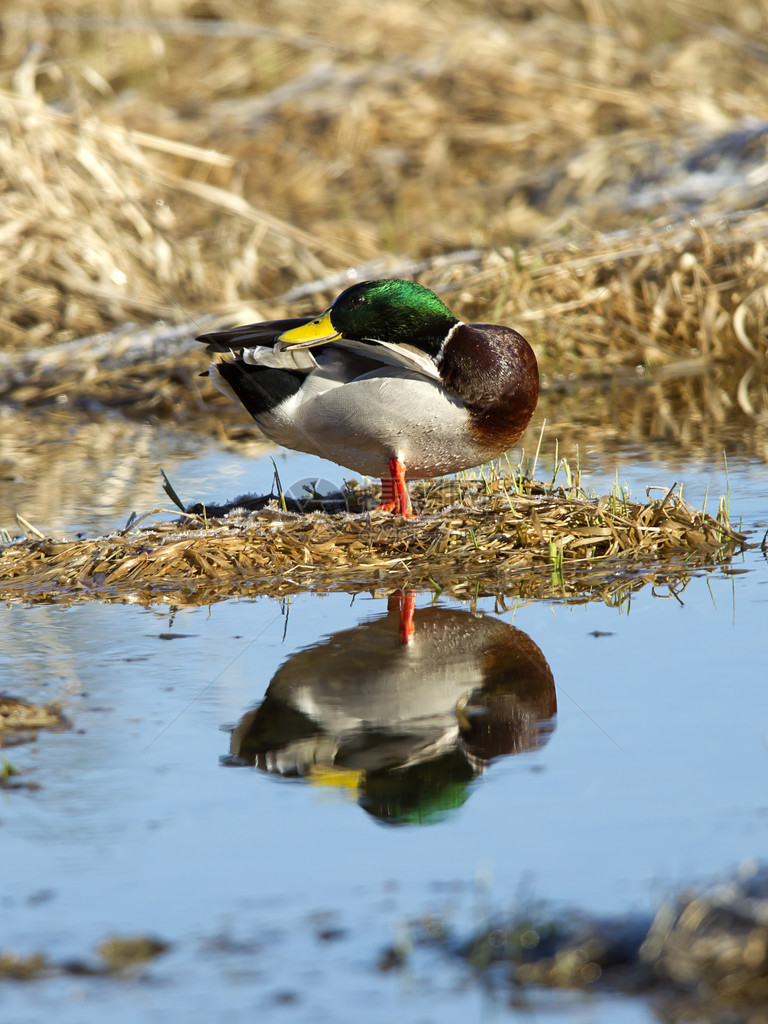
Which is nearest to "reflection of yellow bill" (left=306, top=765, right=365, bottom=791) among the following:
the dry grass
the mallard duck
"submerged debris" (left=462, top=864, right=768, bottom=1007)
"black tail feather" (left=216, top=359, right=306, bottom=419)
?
"submerged debris" (left=462, top=864, right=768, bottom=1007)

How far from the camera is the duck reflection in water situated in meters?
2.78

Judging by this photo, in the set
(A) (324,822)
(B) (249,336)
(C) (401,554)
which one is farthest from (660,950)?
(B) (249,336)

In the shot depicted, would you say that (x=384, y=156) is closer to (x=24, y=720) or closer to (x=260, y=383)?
(x=260, y=383)

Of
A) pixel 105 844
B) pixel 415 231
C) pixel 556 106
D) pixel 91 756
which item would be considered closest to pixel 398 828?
pixel 105 844

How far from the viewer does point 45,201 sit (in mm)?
8719

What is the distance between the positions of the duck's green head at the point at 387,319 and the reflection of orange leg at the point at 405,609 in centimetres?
91

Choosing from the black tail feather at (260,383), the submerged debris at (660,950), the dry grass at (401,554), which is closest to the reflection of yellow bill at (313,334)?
the black tail feather at (260,383)

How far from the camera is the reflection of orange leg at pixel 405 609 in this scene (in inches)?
147

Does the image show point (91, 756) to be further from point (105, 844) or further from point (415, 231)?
point (415, 231)

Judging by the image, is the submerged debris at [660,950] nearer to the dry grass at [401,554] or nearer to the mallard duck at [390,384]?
the dry grass at [401,554]

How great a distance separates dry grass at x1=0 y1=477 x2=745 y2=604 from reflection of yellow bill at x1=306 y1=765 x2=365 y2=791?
1.37 metres

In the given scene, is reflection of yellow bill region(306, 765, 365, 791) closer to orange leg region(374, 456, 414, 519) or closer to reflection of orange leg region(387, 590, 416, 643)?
reflection of orange leg region(387, 590, 416, 643)

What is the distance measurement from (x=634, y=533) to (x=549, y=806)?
1855mm

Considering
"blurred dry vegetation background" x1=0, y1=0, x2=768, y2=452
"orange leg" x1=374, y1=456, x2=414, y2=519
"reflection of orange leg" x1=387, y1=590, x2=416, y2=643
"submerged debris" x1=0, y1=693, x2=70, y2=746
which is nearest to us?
"submerged debris" x1=0, y1=693, x2=70, y2=746
